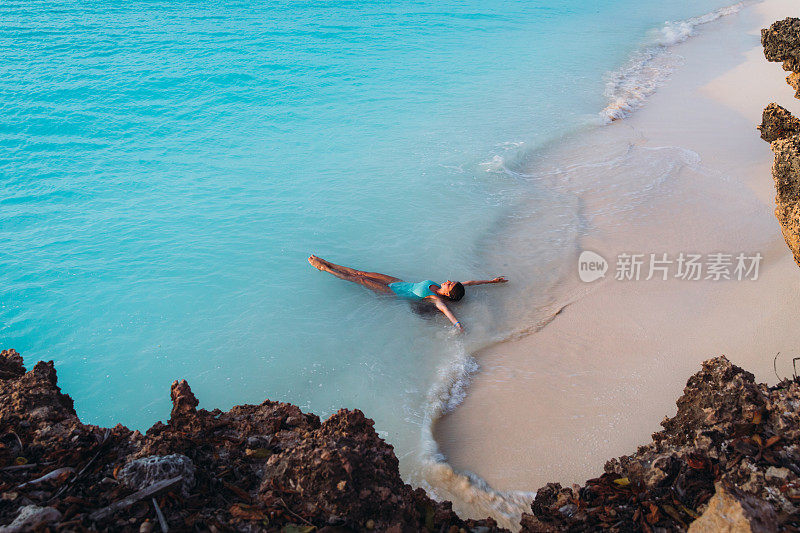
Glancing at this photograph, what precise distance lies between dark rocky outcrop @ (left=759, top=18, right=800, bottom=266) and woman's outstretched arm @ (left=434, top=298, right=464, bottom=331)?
3752 mm

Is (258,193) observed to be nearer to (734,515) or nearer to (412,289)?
(412,289)

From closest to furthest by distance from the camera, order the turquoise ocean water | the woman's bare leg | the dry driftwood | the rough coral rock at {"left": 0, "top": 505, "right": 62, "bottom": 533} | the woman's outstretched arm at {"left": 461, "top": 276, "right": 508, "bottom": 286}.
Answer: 1. the rough coral rock at {"left": 0, "top": 505, "right": 62, "bottom": 533}
2. the dry driftwood
3. the turquoise ocean water
4. the woman's outstretched arm at {"left": 461, "top": 276, "right": 508, "bottom": 286}
5. the woman's bare leg

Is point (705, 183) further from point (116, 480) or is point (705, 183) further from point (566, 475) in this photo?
point (116, 480)

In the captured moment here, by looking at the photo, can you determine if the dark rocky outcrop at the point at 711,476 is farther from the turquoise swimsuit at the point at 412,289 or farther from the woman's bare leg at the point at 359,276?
the woman's bare leg at the point at 359,276

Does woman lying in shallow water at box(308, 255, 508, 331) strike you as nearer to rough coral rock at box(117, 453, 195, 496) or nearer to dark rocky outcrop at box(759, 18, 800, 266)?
dark rocky outcrop at box(759, 18, 800, 266)

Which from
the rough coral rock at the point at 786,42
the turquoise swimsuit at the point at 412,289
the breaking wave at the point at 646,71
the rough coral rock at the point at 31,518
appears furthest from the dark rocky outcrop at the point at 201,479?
the breaking wave at the point at 646,71

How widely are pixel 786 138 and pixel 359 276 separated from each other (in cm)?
545

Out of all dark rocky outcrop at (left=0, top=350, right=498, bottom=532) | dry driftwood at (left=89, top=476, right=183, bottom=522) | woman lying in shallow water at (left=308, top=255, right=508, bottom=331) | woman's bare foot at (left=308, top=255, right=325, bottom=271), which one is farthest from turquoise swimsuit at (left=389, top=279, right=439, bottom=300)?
dry driftwood at (left=89, top=476, right=183, bottom=522)

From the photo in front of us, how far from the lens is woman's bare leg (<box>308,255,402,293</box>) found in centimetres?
788

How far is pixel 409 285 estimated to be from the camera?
7695 mm

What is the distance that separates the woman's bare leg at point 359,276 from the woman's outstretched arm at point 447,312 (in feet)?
2.86

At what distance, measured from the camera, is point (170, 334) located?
7281 millimetres

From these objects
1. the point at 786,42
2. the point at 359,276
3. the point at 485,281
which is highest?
the point at 786,42

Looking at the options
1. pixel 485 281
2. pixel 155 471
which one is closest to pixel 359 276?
pixel 485 281
